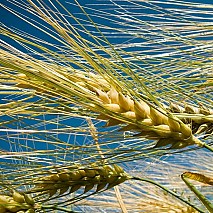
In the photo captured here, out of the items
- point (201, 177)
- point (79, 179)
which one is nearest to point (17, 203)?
point (79, 179)

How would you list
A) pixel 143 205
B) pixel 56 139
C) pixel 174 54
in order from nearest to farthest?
pixel 56 139, pixel 174 54, pixel 143 205

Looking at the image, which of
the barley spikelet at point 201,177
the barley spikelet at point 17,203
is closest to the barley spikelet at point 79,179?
the barley spikelet at point 17,203

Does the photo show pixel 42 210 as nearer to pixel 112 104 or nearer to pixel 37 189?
pixel 37 189

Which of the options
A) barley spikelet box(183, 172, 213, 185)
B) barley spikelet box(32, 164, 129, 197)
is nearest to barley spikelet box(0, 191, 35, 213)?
barley spikelet box(32, 164, 129, 197)

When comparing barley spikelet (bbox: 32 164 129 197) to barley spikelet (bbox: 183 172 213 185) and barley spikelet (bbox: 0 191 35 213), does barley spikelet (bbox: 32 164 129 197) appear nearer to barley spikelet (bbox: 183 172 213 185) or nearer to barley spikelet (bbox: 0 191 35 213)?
barley spikelet (bbox: 0 191 35 213)

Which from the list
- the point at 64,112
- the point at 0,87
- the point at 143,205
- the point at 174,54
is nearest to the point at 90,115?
the point at 64,112

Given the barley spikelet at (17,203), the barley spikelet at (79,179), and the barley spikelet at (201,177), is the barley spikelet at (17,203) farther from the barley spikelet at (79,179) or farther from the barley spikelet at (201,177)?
the barley spikelet at (201,177)
